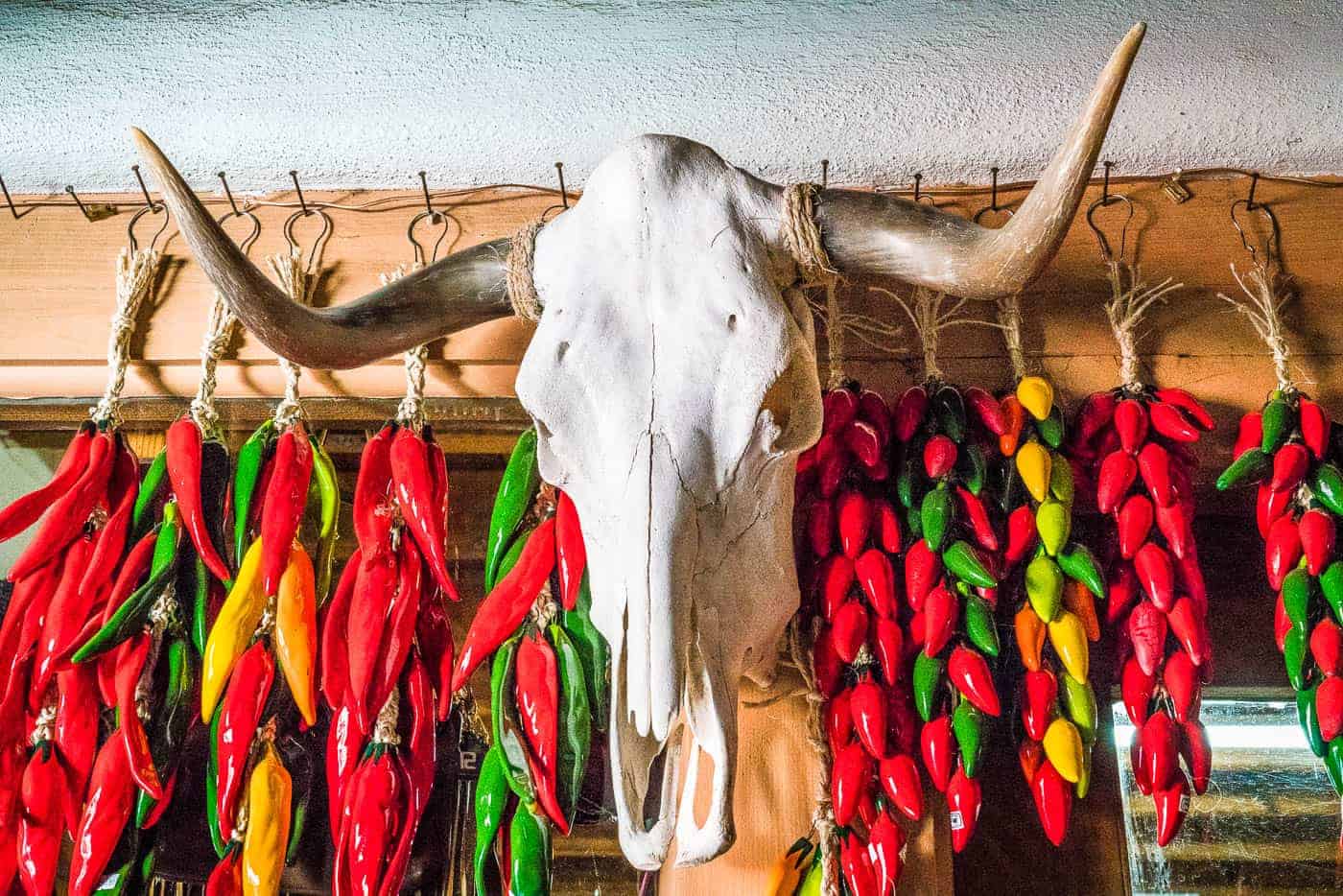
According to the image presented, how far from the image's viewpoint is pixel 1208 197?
147cm

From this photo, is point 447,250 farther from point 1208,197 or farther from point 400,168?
point 1208,197

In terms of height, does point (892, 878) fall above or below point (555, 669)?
below

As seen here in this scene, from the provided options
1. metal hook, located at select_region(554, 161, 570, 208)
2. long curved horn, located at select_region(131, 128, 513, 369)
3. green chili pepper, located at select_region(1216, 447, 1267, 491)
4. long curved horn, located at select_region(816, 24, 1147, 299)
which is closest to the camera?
long curved horn, located at select_region(816, 24, 1147, 299)

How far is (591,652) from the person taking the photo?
3.90ft

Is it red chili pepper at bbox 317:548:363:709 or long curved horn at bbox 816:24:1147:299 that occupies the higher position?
long curved horn at bbox 816:24:1147:299

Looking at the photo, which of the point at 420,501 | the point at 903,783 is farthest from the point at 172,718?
the point at 903,783

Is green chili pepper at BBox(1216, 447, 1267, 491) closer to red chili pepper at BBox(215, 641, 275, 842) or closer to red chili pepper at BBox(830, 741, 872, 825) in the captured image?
red chili pepper at BBox(830, 741, 872, 825)

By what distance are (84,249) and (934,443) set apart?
1251 mm

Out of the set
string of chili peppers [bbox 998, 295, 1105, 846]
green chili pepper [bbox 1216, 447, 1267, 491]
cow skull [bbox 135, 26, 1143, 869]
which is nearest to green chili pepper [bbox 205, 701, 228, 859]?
cow skull [bbox 135, 26, 1143, 869]

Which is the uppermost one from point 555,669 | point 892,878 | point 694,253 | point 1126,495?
point 694,253

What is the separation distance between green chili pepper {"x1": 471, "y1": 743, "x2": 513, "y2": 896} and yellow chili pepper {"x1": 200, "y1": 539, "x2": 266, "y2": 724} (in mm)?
319

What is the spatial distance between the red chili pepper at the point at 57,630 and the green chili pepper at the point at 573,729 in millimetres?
573

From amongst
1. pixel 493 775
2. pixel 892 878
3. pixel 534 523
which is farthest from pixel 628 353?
pixel 892 878

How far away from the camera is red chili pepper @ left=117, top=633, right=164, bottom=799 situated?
3.91ft
